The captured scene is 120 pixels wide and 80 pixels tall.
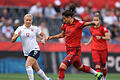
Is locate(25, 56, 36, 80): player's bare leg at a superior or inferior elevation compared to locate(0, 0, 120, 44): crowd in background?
inferior

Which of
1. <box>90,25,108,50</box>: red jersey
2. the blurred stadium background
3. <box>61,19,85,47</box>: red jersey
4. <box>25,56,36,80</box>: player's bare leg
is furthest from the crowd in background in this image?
<box>61,19,85,47</box>: red jersey

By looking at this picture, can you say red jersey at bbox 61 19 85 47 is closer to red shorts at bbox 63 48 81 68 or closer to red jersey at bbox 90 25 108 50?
red shorts at bbox 63 48 81 68

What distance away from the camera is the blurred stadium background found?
18.8m

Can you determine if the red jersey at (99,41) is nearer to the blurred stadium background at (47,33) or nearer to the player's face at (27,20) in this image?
the blurred stadium background at (47,33)

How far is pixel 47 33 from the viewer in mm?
19828

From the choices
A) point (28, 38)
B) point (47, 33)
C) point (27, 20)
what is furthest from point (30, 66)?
point (47, 33)

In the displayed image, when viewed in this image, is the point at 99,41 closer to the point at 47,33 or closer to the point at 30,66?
the point at 30,66

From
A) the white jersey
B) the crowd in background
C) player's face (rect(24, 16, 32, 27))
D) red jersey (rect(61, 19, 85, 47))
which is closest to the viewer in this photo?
red jersey (rect(61, 19, 85, 47))

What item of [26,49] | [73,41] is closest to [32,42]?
[26,49]

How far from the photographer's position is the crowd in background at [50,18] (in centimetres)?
1938

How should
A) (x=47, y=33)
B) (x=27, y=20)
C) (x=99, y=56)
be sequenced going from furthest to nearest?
(x=47, y=33) → (x=99, y=56) → (x=27, y=20)

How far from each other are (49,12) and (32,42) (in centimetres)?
947

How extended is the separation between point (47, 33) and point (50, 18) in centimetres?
91

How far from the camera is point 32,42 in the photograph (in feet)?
39.3
